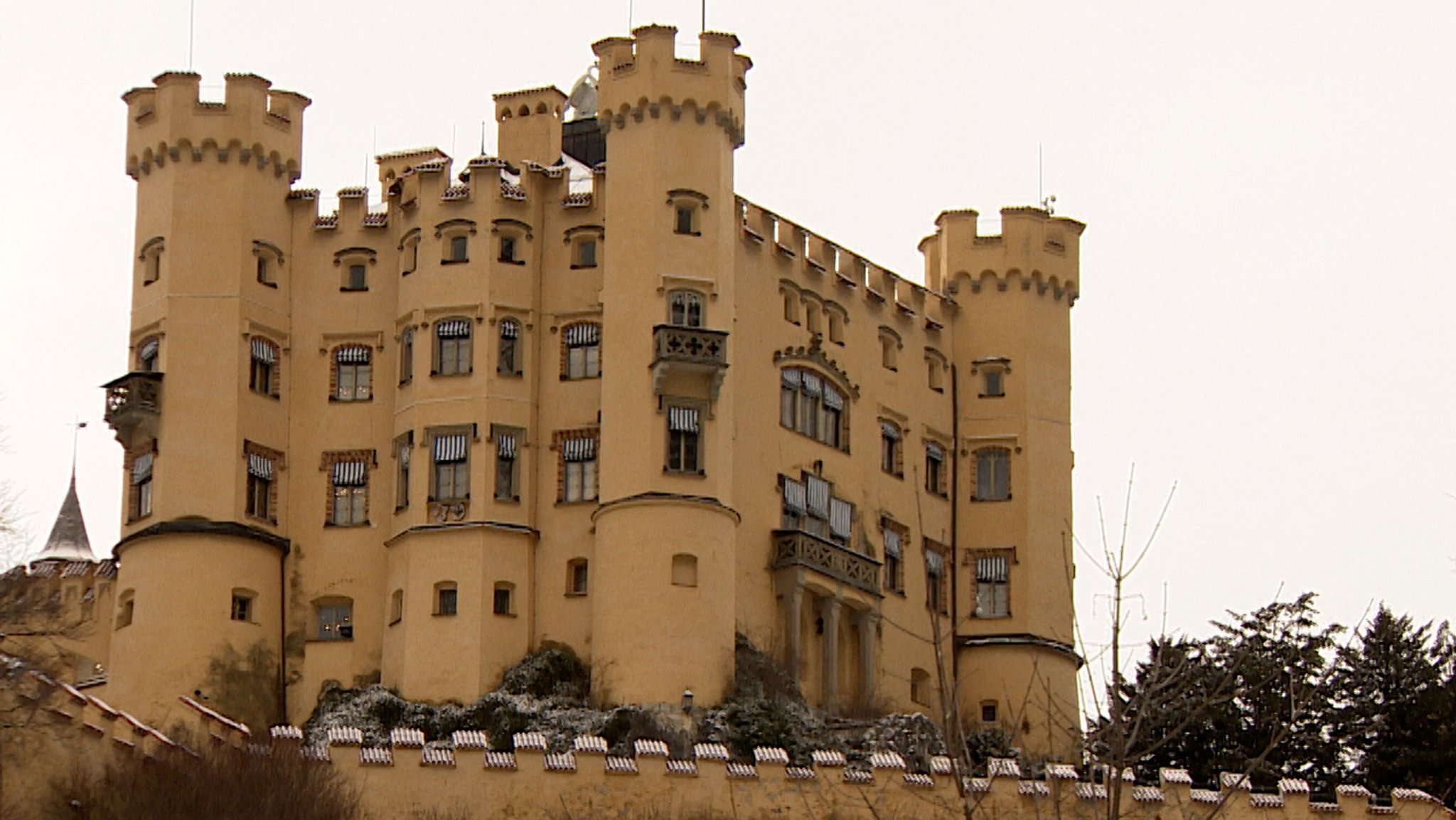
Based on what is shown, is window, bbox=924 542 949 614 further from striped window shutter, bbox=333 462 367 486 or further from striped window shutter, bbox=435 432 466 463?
striped window shutter, bbox=333 462 367 486

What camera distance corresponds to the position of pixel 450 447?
66.1 metres

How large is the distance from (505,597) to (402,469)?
13.0 feet

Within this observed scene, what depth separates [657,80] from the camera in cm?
6675

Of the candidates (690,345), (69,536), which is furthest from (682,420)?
(69,536)

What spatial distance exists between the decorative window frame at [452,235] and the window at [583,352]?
→ 300 cm

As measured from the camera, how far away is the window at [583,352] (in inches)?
2628

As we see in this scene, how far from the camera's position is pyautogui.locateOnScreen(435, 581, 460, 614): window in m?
64.7

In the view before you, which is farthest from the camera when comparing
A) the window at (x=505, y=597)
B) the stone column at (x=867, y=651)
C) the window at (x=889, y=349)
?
the window at (x=889, y=349)

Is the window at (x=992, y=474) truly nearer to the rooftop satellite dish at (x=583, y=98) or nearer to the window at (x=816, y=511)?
the window at (x=816, y=511)

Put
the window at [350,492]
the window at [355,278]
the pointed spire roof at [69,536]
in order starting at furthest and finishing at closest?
the pointed spire roof at [69,536]
the window at [355,278]
the window at [350,492]

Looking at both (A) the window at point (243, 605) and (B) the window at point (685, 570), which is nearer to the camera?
(B) the window at point (685, 570)

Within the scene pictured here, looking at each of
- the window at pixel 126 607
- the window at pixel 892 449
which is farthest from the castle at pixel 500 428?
the window at pixel 892 449

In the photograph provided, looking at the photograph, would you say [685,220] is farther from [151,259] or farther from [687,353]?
[151,259]

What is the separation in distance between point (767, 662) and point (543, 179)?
12217 millimetres
